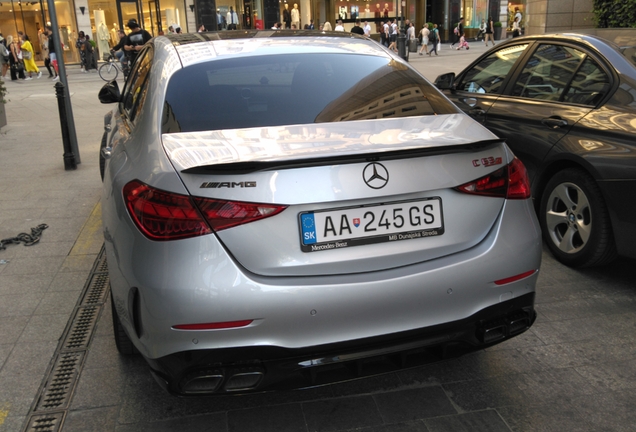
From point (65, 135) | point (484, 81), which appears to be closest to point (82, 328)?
point (484, 81)

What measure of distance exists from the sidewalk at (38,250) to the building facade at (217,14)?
72.2 ft

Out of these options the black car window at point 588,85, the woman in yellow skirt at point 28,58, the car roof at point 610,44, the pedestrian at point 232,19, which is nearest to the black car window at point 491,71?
the car roof at point 610,44

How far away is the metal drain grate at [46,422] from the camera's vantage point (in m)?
2.77

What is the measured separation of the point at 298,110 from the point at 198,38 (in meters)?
1.14

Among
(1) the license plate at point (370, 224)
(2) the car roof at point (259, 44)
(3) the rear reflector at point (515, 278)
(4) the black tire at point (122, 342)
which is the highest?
(2) the car roof at point (259, 44)

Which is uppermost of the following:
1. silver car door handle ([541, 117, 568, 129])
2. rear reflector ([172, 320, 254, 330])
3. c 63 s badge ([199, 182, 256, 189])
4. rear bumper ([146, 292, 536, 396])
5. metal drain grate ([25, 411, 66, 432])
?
c 63 s badge ([199, 182, 256, 189])

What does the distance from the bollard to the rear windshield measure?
4.96 metres

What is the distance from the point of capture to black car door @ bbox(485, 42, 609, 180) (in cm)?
439

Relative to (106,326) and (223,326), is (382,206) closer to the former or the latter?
(223,326)

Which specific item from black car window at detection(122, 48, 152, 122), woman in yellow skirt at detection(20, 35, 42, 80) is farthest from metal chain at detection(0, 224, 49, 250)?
woman in yellow skirt at detection(20, 35, 42, 80)

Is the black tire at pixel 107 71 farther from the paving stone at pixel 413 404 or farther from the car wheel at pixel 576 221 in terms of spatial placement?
the paving stone at pixel 413 404

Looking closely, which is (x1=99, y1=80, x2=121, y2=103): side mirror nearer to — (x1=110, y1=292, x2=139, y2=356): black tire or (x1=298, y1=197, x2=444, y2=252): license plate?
(x1=110, y1=292, x2=139, y2=356): black tire

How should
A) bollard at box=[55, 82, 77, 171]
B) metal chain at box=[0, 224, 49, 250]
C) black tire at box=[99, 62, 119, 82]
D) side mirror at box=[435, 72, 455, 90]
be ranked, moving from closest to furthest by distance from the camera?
1. metal chain at box=[0, 224, 49, 250]
2. side mirror at box=[435, 72, 455, 90]
3. bollard at box=[55, 82, 77, 171]
4. black tire at box=[99, 62, 119, 82]

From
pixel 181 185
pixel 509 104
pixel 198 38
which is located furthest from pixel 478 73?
pixel 181 185
